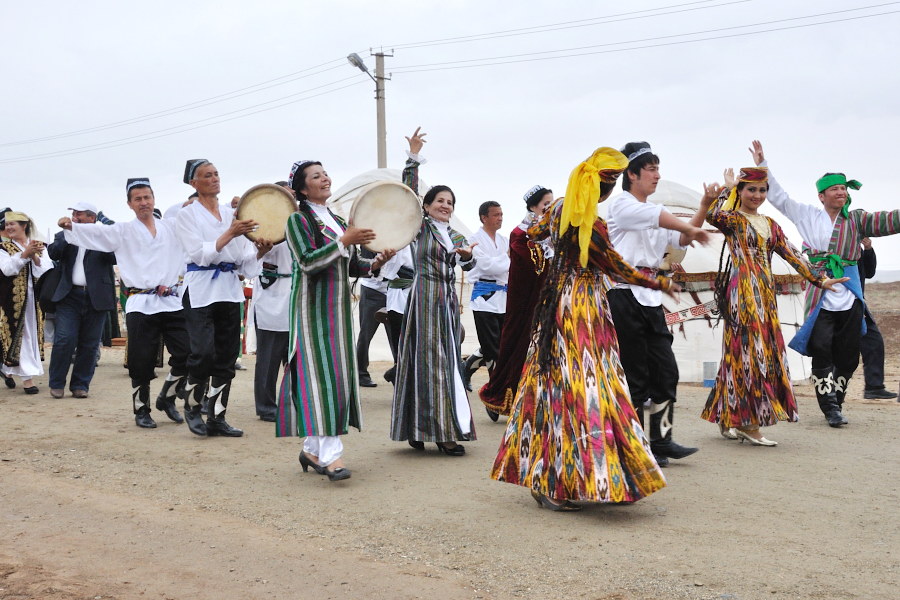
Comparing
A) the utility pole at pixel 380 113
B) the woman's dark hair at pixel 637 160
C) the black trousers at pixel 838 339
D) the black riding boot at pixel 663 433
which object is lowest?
the black riding boot at pixel 663 433

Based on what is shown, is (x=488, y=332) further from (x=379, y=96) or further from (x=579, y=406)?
(x=379, y=96)

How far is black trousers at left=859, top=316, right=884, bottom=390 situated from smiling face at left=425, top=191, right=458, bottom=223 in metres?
4.23

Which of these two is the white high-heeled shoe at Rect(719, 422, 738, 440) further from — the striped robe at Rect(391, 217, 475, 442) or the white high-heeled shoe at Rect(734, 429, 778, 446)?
the striped robe at Rect(391, 217, 475, 442)

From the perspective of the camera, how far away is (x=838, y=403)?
7.52 metres

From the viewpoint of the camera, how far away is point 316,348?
5.11m

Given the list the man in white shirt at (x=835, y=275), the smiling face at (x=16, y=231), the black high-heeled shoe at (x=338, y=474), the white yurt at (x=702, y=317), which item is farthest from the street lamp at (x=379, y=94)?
the black high-heeled shoe at (x=338, y=474)

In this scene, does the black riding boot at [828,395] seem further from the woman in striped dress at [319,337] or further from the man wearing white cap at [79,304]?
the man wearing white cap at [79,304]

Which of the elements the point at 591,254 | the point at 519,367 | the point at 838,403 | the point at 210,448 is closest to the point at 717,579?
the point at 591,254

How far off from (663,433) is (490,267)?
3.03 m

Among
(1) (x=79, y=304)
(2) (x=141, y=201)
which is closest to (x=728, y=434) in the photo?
(2) (x=141, y=201)

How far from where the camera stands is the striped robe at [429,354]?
19.0 ft

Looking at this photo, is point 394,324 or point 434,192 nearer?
point 434,192

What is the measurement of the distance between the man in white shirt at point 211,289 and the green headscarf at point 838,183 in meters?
4.49

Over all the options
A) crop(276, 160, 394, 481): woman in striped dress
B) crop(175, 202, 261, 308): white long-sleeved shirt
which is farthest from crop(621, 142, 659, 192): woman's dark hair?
crop(175, 202, 261, 308): white long-sleeved shirt
